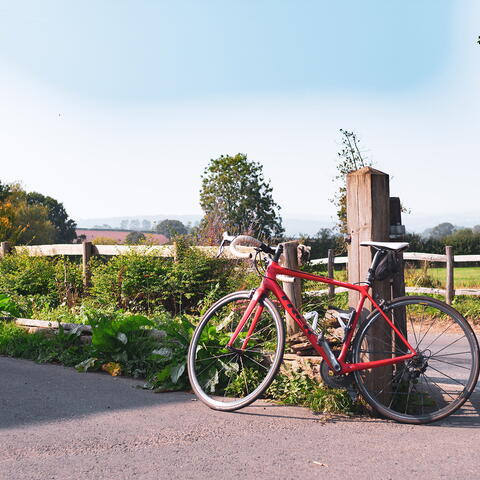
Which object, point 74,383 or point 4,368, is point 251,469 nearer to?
point 74,383

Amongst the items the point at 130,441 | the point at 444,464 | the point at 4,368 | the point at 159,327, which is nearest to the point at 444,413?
the point at 444,464

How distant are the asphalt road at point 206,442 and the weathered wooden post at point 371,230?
58 centimetres

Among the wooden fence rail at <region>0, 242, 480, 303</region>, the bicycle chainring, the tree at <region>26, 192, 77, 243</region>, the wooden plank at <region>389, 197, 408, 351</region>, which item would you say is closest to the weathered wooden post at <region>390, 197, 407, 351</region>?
the wooden plank at <region>389, 197, 408, 351</region>

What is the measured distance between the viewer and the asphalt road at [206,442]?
363 centimetres

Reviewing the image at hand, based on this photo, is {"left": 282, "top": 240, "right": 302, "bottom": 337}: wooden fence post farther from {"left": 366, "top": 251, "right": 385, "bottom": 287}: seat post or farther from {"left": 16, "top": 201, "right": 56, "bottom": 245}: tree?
{"left": 16, "top": 201, "right": 56, "bottom": 245}: tree

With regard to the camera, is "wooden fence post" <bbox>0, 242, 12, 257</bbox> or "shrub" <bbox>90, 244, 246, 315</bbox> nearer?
"shrub" <bbox>90, 244, 246, 315</bbox>

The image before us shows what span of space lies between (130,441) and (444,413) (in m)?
A: 2.31

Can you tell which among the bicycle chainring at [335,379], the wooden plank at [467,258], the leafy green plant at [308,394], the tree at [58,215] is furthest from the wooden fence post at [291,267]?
Result: the tree at [58,215]

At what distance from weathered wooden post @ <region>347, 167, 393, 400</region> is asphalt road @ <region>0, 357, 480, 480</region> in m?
0.58

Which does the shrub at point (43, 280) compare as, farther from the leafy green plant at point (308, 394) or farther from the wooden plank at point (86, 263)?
the leafy green plant at point (308, 394)

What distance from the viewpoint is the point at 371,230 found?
4.82 metres

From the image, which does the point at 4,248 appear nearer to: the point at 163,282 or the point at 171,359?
the point at 163,282

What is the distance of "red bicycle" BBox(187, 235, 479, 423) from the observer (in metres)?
4.53

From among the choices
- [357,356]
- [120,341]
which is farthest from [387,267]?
[120,341]
